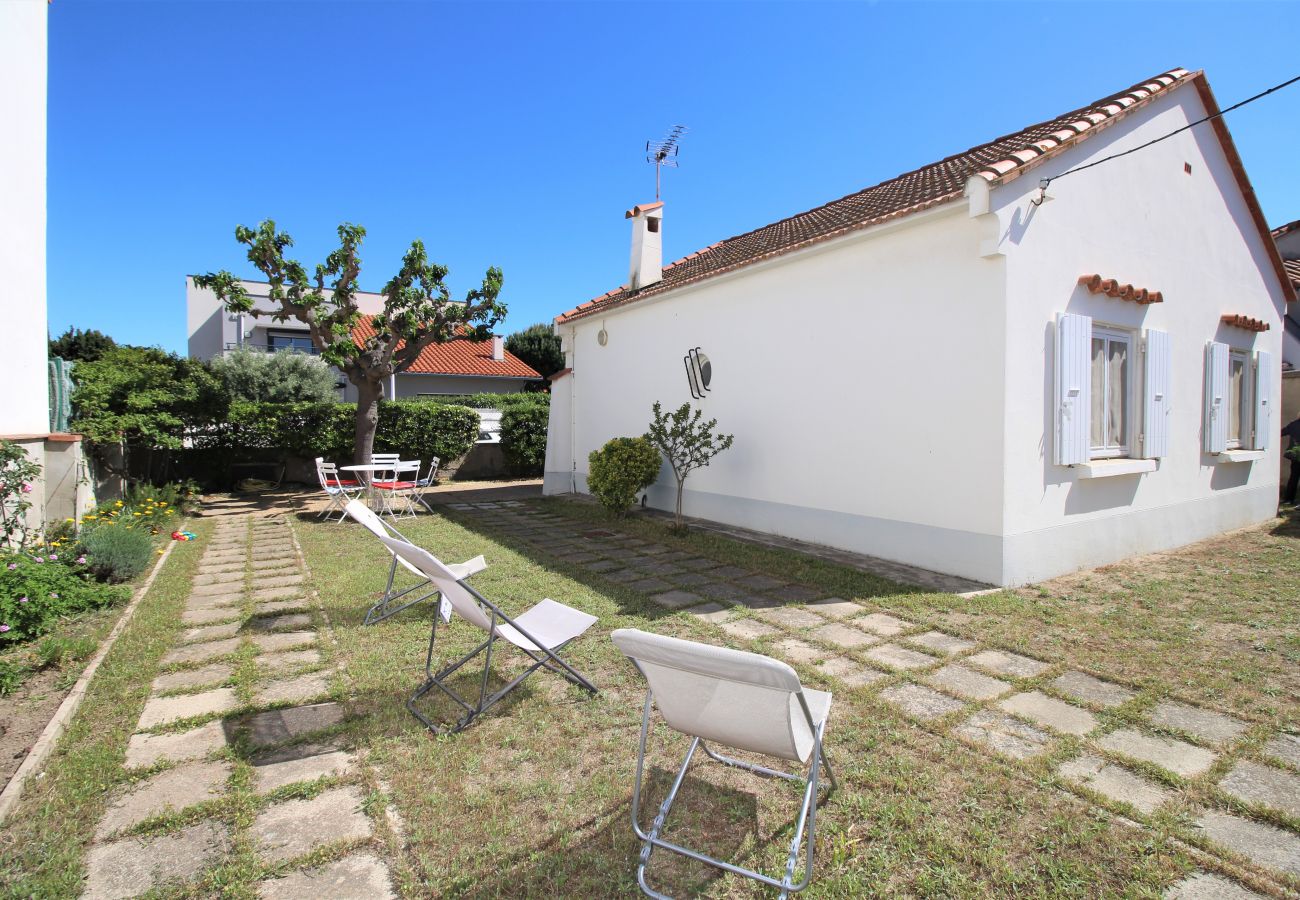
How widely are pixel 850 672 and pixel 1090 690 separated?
1.33 metres

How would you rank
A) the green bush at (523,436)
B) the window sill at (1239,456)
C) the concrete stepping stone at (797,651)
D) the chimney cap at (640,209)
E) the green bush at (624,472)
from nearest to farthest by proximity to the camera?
the concrete stepping stone at (797,651)
the window sill at (1239,456)
the green bush at (624,472)
the chimney cap at (640,209)
the green bush at (523,436)

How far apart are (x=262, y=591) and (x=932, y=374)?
265 inches

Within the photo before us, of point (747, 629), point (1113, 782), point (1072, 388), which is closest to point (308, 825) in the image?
point (747, 629)

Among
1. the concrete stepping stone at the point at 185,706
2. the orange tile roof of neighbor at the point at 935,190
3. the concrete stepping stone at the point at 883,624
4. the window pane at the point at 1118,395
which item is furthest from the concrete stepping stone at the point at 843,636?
the window pane at the point at 1118,395

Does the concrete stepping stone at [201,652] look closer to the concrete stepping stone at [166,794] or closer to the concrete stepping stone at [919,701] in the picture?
the concrete stepping stone at [166,794]

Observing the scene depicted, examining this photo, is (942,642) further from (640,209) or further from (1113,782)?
(640,209)

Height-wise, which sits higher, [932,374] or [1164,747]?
[932,374]

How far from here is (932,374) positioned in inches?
251

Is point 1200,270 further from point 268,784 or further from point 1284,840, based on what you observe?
point 268,784

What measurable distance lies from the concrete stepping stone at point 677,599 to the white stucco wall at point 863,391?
247 centimetres

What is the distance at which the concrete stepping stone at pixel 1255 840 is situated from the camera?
2248 millimetres

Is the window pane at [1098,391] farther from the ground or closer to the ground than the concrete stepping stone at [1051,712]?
farther from the ground

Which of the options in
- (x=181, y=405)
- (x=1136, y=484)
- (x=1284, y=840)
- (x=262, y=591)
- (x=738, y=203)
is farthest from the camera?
(x=738, y=203)

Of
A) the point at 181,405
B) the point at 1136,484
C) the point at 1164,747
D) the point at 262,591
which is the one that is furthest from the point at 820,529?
the point at 181,405
